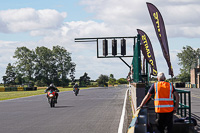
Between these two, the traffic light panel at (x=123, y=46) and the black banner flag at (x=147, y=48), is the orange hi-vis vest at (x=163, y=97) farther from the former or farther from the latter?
the traffic light panel at (x=123, y=46)

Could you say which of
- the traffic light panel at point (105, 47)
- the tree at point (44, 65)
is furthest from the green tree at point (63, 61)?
the traffic light panel at point (105, 47)

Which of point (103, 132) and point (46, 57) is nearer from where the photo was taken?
point (103, 132)

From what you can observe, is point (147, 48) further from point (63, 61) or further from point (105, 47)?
point (63, 61)

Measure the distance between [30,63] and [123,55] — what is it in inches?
3447

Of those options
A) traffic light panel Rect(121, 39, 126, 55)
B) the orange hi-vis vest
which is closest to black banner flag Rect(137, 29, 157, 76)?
traffic light panel Rect(121, 39, 126, 55)

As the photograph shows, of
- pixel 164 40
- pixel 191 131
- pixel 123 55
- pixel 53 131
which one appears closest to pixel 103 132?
pixel 53 131

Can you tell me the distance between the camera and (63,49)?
12625 cm

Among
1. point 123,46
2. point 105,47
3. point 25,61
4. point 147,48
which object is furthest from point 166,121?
point 25,61

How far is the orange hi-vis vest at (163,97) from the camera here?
25.1ft

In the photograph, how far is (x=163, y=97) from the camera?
770 cm

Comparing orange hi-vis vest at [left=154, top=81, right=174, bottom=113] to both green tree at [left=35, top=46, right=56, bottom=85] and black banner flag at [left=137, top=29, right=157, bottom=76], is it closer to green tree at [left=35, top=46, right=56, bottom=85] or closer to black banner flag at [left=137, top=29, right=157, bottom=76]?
black banner flag at [left=137, top=29, right=157, bottom=76]

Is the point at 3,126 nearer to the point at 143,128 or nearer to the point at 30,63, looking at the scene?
the point at 143,128

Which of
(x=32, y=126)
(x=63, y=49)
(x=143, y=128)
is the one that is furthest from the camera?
(x=63, y=49)

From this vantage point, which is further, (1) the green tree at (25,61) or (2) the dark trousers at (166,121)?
(1) the green tree at (25,61)
